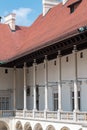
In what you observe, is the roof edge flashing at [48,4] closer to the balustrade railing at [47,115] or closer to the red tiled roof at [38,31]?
the red tiled roof at [38,31]

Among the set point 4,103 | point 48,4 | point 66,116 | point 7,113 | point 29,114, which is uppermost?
point 48,4

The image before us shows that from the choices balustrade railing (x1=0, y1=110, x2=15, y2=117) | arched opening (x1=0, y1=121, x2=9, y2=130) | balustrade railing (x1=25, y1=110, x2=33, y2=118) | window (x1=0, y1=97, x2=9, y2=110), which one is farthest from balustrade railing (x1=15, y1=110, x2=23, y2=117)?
window (x1=0, y1=97, x2=9, y2=110)

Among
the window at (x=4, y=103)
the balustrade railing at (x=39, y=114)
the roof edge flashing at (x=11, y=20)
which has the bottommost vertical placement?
the balustrade railing at (x=39, y=114)

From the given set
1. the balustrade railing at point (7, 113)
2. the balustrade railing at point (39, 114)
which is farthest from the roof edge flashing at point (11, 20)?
the balustrade railing at point (39, 114)

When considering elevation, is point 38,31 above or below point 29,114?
above

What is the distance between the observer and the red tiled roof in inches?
1085

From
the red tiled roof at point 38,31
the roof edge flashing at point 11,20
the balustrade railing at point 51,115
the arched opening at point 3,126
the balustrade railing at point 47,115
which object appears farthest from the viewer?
the roof edge flashing at point 11,20

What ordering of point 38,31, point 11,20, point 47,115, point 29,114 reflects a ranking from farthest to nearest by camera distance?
1. point 11,20
2. point 38,31
3. point 29,114
4. point 47,115

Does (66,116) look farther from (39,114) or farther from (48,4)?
(48,4)

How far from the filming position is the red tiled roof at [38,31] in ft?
90.4

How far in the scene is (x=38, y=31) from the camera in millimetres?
34250

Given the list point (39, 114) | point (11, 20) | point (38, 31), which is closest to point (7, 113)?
point (39, 114)

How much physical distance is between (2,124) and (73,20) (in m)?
11.2

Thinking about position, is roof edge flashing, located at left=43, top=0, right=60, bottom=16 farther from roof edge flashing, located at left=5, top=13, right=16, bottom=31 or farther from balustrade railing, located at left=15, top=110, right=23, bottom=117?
balustrade railing, located at left=15, top=110, right=23, bottom=117
